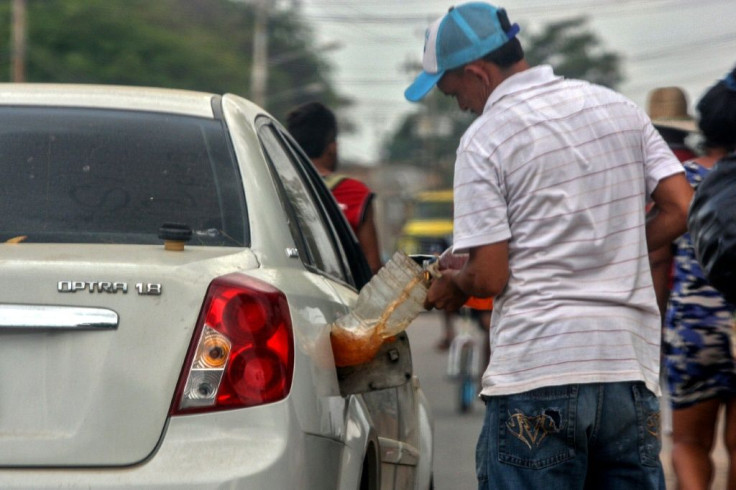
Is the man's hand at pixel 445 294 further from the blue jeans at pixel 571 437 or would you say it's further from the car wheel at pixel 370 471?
the car wheel at pixel 370 471

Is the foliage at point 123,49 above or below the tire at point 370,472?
above

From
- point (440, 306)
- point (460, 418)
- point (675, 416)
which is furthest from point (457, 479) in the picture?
point (440, 306)

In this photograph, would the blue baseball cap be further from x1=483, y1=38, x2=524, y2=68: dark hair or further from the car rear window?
the car rear window

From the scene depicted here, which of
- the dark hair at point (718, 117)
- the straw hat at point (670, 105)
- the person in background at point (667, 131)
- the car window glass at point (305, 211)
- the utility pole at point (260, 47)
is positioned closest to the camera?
the car window glass at point (305, 211)

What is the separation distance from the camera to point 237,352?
10.3 feet

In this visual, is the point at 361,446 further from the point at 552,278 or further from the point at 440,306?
the point at 552,278

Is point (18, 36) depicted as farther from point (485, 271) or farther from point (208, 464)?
point (208, 464)

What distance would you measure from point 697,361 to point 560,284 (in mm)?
2039

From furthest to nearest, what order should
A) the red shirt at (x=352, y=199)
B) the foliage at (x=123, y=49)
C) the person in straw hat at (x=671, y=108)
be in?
the foliage at (x=123, y=49)
the red shirt at (x=352, y=199)
the person in straw hat at (x=671, y=108)

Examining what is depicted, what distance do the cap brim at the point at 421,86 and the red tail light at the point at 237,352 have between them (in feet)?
2.66

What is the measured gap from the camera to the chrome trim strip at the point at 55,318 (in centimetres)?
301

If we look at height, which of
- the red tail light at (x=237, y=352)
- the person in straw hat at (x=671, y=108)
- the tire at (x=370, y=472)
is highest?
the person in straw hat at (x=671, y=108)

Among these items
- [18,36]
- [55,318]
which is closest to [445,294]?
[55,318]

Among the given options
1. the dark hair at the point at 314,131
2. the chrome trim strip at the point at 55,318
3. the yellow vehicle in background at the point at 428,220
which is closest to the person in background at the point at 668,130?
the dark hair at the point at 314,131
